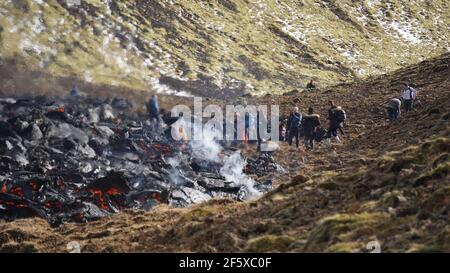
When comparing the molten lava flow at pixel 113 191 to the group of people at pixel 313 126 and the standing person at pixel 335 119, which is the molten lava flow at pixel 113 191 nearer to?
the group of people at pixel 313 126

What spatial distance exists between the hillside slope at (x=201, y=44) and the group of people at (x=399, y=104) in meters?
20.3

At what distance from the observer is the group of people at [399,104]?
2742 centimetres

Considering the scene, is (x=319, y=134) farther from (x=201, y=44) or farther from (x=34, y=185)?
(x=201, y=44)

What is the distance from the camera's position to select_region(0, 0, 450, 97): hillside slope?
157 feet

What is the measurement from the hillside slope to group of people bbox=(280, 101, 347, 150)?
19.4m

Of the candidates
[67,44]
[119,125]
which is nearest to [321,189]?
[119,125]

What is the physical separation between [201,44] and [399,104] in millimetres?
32173

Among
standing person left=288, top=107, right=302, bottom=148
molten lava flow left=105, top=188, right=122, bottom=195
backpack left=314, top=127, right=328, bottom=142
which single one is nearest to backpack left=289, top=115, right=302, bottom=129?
Result: standing person left=288, top=107, right=302, bottom=148

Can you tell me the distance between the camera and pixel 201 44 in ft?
188

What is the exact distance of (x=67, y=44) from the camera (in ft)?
167

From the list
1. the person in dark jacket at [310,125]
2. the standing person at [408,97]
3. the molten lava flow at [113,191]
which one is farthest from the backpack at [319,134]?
the molten lava flow at [113,191]

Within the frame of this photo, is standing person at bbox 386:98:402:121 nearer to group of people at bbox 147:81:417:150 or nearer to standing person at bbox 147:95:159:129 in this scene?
group of people at bbox 147:81:417:150
